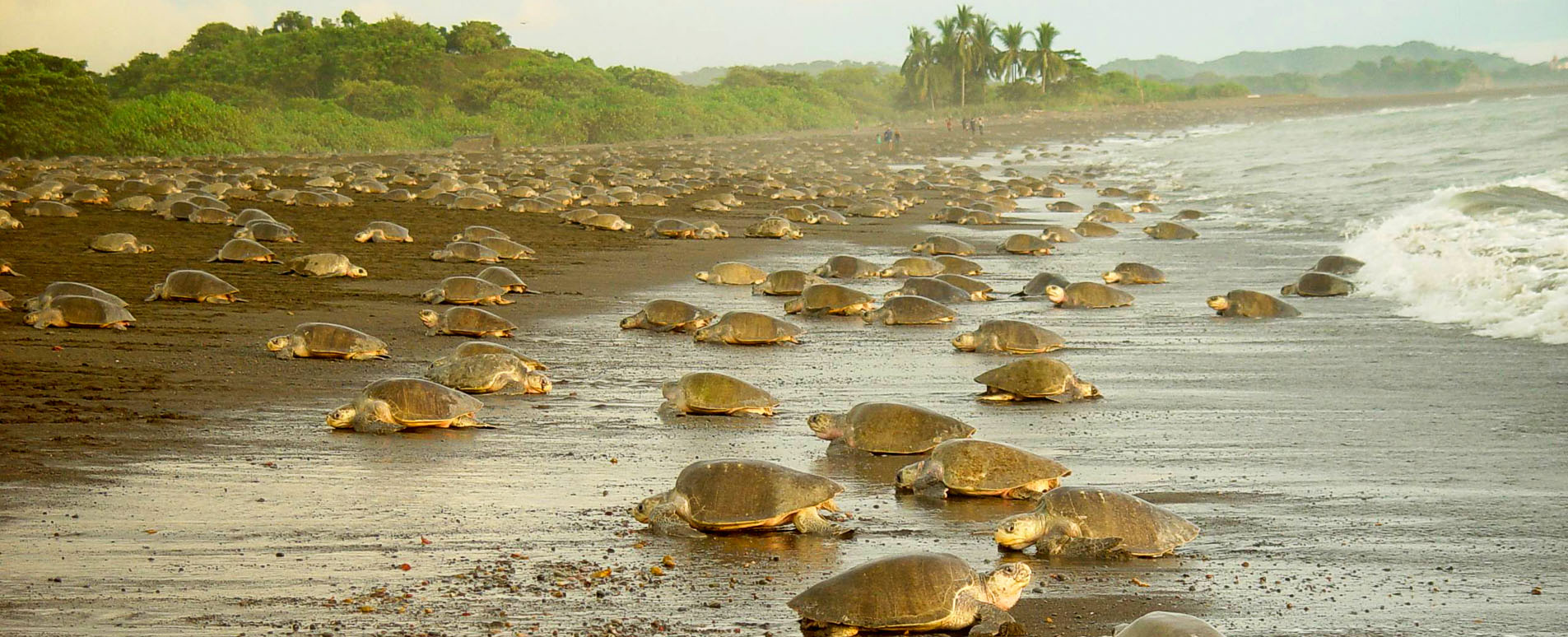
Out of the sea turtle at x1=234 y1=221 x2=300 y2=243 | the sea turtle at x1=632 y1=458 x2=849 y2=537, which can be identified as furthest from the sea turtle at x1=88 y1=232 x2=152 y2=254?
the sea turtle at x1=632 y1=458 x2=849 y2=537

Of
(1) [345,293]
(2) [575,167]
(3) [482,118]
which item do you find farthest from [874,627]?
(3) [482,118]

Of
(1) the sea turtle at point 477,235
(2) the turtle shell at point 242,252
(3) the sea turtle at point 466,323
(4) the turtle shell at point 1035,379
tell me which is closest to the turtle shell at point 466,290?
(3) the sea turtle at point 466,323

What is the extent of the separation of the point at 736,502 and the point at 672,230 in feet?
46.2

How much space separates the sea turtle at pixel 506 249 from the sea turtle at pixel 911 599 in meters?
11.9

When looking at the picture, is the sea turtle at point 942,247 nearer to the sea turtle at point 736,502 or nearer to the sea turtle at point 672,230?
the sea turtle at point 672,230

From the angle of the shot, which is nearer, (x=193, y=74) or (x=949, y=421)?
(x=949, y=421)

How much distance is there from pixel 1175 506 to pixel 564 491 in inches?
107

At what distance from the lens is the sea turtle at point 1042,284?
1298 cm

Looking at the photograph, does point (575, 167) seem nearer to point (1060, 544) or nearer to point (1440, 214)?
point (1440, 214)

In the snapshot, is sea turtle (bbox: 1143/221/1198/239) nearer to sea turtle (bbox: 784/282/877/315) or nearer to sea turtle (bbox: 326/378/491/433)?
sea turtle (bbox: 784/282/877/315)

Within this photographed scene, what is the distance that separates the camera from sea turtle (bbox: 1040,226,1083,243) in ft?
61.6

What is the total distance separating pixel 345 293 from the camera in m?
12.6

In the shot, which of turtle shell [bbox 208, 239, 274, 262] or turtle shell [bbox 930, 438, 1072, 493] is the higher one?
turtle shell [bbox 208, 239, 274, 262]

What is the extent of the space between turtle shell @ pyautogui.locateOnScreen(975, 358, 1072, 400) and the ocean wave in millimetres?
4437
